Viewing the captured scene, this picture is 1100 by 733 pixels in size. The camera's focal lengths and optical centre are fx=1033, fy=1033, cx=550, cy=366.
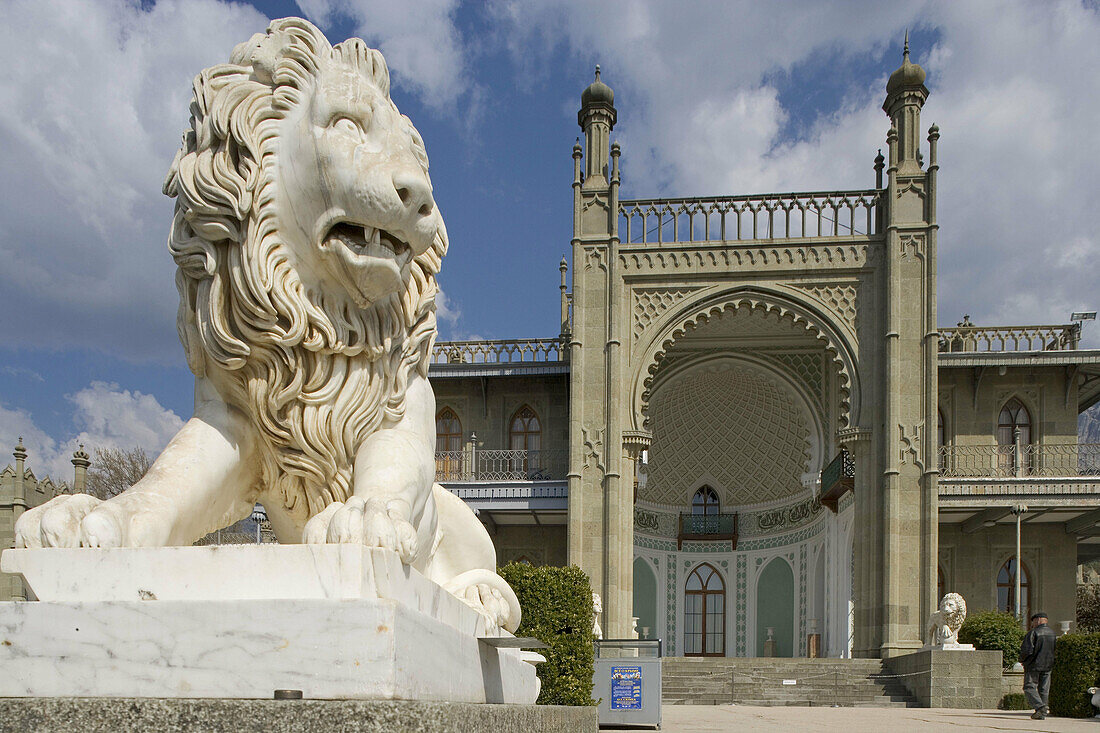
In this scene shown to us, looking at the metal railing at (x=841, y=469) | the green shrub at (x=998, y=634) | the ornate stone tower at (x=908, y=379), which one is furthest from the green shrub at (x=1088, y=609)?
the green shrub at (x=998, y=634)

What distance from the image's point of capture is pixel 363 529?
1.49m

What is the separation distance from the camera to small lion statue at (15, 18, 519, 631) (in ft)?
5.57

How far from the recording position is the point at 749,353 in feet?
72.4

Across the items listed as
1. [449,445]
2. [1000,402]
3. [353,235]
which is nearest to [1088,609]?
[1000,402]

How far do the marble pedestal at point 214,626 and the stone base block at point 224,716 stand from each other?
2.2 inches

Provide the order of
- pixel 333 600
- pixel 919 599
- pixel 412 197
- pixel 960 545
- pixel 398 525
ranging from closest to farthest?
pixel 333 600, pixel 398 525, pixel 412 197, pixel 919 599, pixel 960 545

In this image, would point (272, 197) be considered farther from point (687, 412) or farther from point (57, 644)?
point (687, 412)

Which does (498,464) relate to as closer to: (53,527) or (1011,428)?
(1011,428)

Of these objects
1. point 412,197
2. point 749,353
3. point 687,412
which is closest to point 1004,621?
point 749,353

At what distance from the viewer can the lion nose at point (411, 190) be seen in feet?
5.47

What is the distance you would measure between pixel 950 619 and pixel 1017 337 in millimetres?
7839

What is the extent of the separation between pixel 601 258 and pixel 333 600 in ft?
59.5

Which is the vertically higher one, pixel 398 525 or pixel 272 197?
pixel 272 197

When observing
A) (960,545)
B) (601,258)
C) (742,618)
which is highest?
(601,258)
